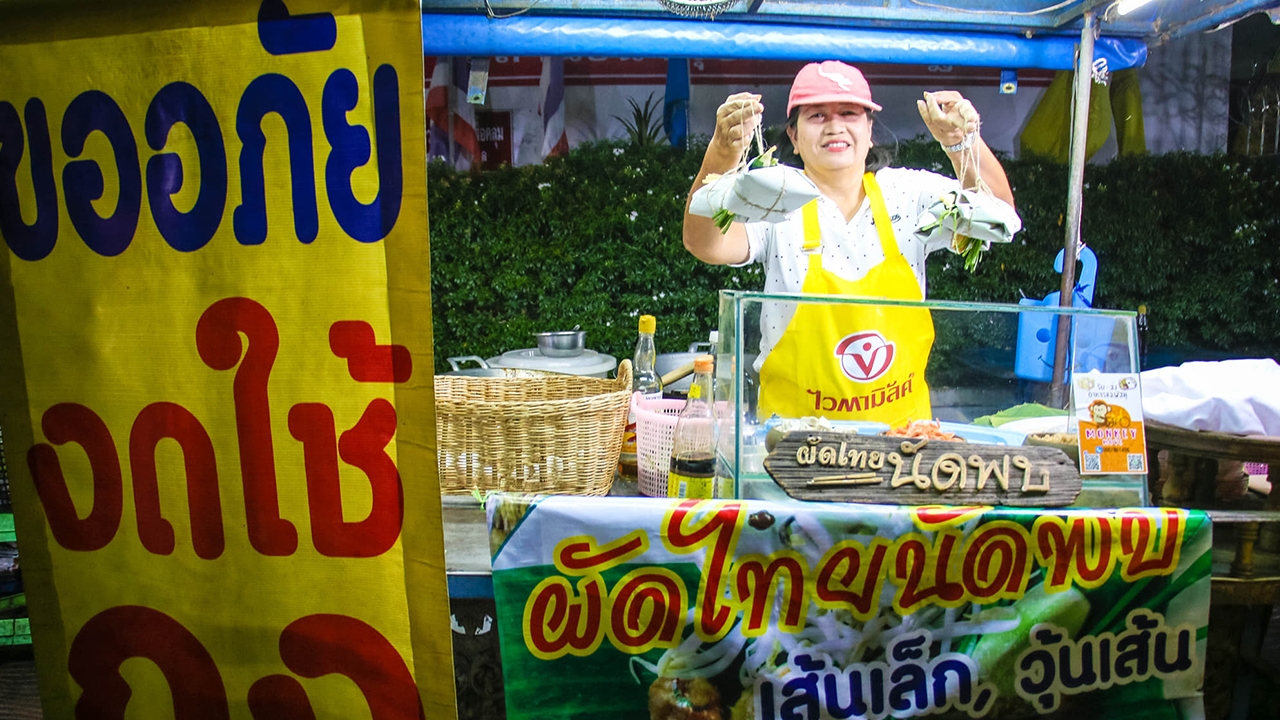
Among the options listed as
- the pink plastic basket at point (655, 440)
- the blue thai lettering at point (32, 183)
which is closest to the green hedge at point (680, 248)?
the pink plastic basket at point (655, 440)

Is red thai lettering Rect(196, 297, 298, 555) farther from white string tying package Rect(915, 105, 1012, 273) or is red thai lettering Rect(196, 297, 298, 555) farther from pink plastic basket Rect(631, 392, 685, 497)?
white string tying package Rect(915, 105, 1012, 273)

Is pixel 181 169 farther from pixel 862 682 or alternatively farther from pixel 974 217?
pixel 974 217

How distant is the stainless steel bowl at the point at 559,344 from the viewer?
3320 millimetres

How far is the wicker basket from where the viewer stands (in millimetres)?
1453

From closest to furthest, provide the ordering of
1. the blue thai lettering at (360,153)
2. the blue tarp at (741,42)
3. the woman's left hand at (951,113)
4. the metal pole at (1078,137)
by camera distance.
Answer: the blue thai lettering at (360,153) → the woman's left hand at (951,113) → the metal pole at (1078,137) → the blue tarp at (741,42)

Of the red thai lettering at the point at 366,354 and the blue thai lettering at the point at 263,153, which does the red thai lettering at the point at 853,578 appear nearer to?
the red thai lettering at the point at 366,354

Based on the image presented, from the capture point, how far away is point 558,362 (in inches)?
126

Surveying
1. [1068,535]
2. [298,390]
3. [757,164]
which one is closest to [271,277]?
[298,390]

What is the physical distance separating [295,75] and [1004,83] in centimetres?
325

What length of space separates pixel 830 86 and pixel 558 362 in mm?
1748

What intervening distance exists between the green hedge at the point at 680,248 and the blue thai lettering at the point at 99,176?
4.36 metres

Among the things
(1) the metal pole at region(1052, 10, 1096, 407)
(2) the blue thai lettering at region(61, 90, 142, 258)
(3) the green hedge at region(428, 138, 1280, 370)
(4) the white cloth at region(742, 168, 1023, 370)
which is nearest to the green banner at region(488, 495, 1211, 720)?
(2) the blue thai lettering at region(61, 90, 142, 258)

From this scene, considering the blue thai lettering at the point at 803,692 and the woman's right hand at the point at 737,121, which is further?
the woman's right hand at the point at 737,121

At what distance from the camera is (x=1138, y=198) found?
540 centimetres
